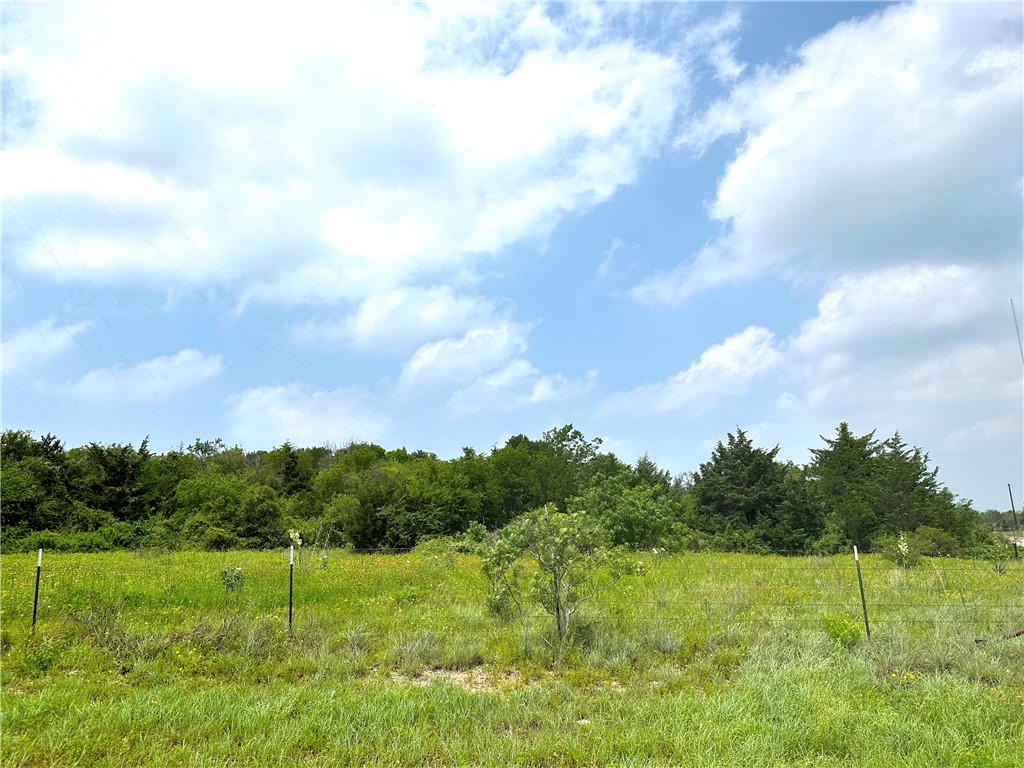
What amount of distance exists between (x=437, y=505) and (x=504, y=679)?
28.4 m

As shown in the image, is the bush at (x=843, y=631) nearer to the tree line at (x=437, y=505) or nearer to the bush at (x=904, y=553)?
the bush at (x=904, y=553)

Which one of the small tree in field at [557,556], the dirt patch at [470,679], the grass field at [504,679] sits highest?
the small tree in field at [557,556]

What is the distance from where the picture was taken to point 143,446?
37.2 m

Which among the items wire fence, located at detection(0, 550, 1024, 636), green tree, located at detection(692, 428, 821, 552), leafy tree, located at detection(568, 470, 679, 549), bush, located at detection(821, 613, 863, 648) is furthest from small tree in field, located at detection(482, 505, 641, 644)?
green tree, located at detection(692, 428, 821, 552)

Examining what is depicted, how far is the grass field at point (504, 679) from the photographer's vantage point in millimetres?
5160

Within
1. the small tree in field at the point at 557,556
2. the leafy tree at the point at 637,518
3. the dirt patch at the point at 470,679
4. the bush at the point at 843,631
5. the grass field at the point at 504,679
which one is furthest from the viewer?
the leafy tree at the point at 637,518

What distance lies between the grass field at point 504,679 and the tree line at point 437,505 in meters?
15.1

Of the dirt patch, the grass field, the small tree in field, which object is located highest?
the small tree in field

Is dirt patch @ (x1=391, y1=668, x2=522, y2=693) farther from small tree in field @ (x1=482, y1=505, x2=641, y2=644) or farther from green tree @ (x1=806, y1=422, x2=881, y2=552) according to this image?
green tree @ (x1=806, y1=422, x2=881, y2=552)

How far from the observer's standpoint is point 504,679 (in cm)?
756

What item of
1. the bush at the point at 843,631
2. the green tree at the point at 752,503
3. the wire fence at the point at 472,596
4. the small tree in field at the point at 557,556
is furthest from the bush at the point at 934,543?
the small tree in field at the point at 557,556

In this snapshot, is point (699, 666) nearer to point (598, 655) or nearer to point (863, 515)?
point (598, 655)

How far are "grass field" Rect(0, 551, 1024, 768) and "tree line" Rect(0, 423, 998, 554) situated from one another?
1506cm

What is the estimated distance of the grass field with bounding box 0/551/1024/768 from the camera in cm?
516
